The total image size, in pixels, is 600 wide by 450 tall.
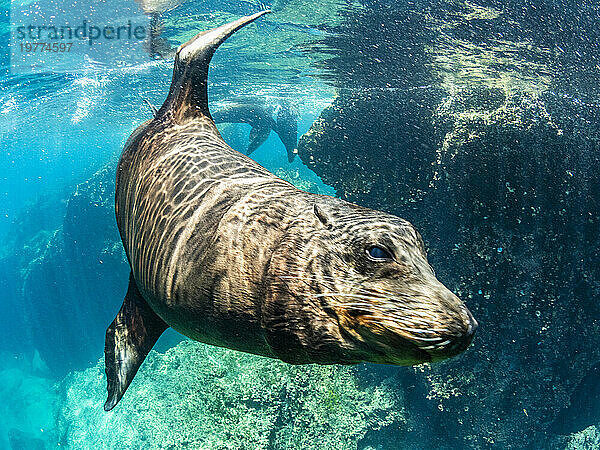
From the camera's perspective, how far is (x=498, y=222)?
8.38 meters

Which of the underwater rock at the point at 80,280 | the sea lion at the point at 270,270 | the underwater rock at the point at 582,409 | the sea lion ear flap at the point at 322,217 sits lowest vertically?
the underwater rock at the point at 80,280

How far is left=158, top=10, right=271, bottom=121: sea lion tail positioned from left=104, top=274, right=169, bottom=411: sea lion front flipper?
1318 millimetres

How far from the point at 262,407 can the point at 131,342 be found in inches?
275

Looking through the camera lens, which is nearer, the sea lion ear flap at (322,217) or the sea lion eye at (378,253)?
the sea lion eye at (378,253)

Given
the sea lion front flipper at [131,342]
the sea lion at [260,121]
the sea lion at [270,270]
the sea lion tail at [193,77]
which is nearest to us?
the sea lion at [270,270]

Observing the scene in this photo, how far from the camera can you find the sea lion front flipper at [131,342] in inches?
110

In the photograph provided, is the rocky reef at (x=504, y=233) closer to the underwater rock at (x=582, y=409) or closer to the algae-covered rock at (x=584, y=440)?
the underwater rock at (x=582, y=409)

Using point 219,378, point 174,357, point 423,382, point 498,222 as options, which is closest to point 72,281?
point 174,357

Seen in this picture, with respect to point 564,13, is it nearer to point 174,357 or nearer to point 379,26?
point 379,26

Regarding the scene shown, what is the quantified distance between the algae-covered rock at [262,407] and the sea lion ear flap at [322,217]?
26.5 ft

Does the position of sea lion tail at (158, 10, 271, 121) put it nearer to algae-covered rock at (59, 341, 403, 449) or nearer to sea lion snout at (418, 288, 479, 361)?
sea lion snout at (418, 288, 479, 361)

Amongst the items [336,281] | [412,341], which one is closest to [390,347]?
[412,341]

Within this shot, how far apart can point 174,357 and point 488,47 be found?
12.2 m

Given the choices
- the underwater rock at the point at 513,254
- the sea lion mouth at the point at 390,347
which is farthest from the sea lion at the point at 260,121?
the sea lion mouth at the point at 390,347
